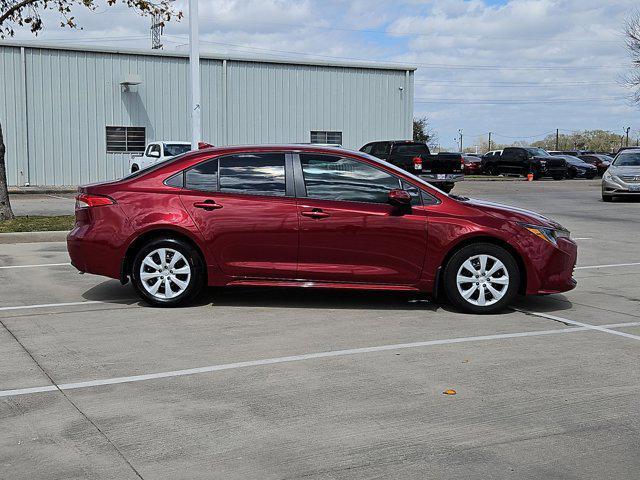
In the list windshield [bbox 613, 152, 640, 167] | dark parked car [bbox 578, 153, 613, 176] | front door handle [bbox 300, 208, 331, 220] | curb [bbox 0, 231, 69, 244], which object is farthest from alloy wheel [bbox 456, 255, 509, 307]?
dark parked car [bbox 578, 153, 613, 176]

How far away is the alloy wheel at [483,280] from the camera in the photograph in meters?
7.98

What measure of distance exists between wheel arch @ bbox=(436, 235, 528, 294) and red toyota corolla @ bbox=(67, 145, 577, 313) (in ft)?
0.04

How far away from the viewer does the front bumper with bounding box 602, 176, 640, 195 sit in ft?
81.6

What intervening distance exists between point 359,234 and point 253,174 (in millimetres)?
1208

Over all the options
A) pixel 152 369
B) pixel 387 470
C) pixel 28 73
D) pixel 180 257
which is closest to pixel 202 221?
pixel 180 257

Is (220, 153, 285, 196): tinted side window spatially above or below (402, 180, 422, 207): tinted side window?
above

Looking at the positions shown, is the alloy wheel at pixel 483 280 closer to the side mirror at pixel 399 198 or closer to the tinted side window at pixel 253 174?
the side mirror at pixel 399 198

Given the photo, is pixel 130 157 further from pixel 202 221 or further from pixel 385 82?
pixel 202 221

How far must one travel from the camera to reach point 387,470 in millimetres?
4129

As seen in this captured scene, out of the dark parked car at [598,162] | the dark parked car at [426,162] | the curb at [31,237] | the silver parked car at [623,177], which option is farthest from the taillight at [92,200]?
the dark parked car at [598,162]

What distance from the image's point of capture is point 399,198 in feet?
25.9

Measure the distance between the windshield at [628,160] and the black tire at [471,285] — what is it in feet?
65.8

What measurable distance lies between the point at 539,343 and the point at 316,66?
31501 mm

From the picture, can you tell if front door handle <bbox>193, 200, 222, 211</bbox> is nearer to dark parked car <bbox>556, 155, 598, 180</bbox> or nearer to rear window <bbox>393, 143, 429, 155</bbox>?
rear window <bbox>393, 143, 429, 155</bbox>
